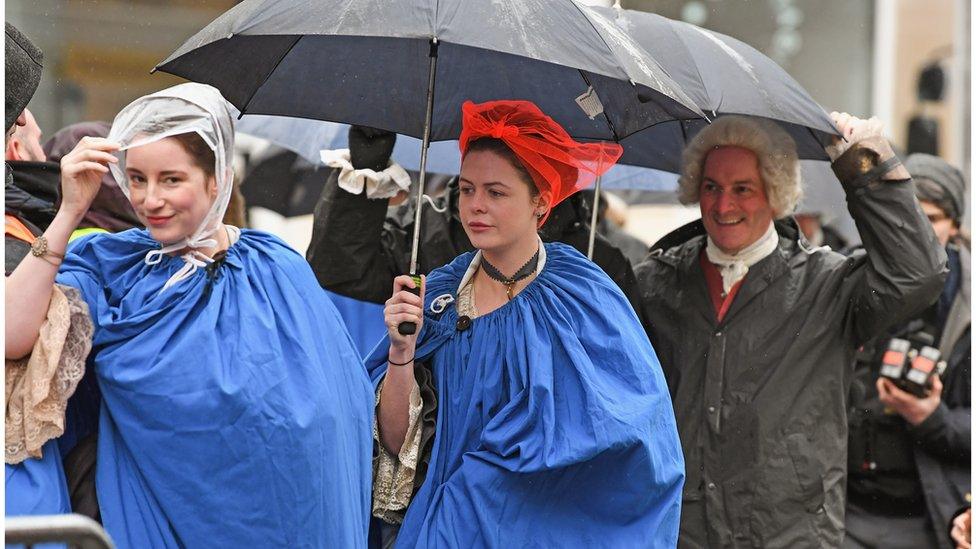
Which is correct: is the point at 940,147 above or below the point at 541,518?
above

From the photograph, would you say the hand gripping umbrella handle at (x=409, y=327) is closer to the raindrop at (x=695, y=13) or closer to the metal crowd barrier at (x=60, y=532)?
the metal crowd barrier at (x=60, y=532)

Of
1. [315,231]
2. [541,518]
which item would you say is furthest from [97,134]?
[541,518]

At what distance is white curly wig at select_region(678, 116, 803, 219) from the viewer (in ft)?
16.6

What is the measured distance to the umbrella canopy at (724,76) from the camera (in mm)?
4543

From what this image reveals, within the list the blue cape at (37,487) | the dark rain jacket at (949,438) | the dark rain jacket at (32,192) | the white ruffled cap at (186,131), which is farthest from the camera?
the dark rain jacket at (949,438)

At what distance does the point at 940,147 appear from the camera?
1798 cm

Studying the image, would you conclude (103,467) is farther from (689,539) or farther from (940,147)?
(940,147)

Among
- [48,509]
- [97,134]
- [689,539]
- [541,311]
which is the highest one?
[97,134]

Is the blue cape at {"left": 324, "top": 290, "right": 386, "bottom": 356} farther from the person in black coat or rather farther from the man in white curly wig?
the person in black coat

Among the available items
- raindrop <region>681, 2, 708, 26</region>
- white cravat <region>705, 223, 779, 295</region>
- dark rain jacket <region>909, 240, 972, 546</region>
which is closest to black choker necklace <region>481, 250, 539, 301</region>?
white cravat <region>705, 223, 779, 295</region>

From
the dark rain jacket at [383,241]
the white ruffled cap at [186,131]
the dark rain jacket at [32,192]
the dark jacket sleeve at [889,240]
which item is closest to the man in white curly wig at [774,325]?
the dark jacket sleeve at [889,240]

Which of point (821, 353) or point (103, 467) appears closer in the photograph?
point (103, 467)

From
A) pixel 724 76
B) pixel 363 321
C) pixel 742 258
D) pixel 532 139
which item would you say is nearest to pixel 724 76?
pixel 724 76

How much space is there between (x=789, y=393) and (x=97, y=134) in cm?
247
